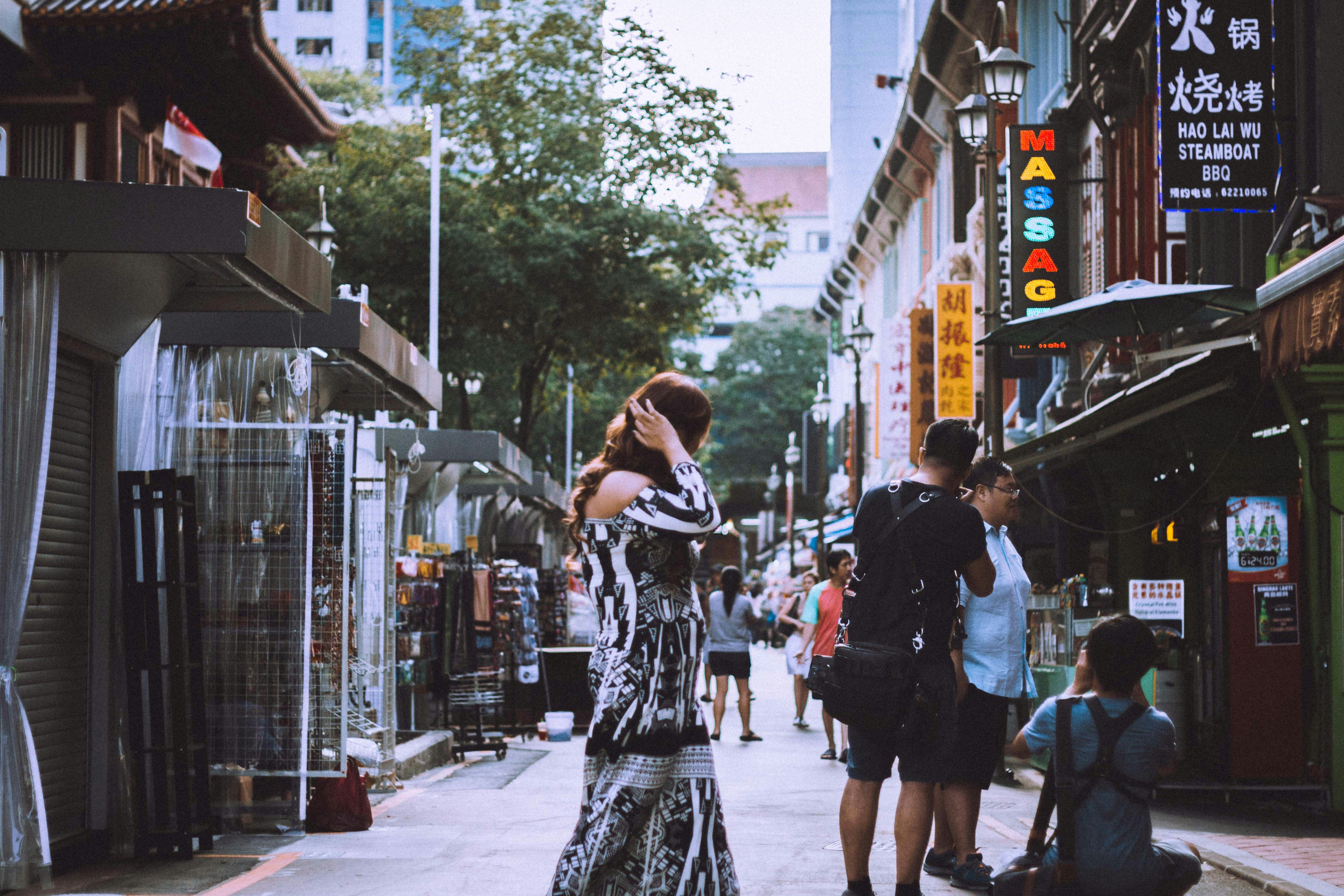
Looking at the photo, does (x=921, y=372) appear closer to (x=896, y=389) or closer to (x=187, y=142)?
(x=896, y=389)

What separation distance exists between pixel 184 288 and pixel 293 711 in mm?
2485

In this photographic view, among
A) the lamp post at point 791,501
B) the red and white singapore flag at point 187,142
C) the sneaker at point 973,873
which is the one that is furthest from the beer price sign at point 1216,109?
the lamp post at point 791,501

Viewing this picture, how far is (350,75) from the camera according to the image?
4269 centimetres

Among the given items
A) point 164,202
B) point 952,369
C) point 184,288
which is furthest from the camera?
point 952,369

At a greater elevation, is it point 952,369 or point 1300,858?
point 952,369

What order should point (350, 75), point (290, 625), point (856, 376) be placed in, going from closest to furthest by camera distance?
point (290, 625)
point (856, 376)
point (350, 75)

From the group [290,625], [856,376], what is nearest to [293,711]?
[290,625]

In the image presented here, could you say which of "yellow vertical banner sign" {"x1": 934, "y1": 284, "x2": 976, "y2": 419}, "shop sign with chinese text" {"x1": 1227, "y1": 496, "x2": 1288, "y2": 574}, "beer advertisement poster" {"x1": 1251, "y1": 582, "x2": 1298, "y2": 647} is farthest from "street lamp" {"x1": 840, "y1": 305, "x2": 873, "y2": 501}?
"beer advertisement poster" {"x1": 1251, "y1": 582, "x2": 1298, "y2": 647}

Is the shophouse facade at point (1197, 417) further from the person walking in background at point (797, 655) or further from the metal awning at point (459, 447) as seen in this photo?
the metal awning at point (459, 447)

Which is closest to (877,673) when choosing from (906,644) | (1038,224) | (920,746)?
(906,644)

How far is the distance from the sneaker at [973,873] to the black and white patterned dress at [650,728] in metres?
2.84

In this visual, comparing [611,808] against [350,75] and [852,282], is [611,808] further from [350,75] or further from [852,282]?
[852,282]

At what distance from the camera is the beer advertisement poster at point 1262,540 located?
1128 centimetres

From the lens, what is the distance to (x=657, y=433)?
452 cm
